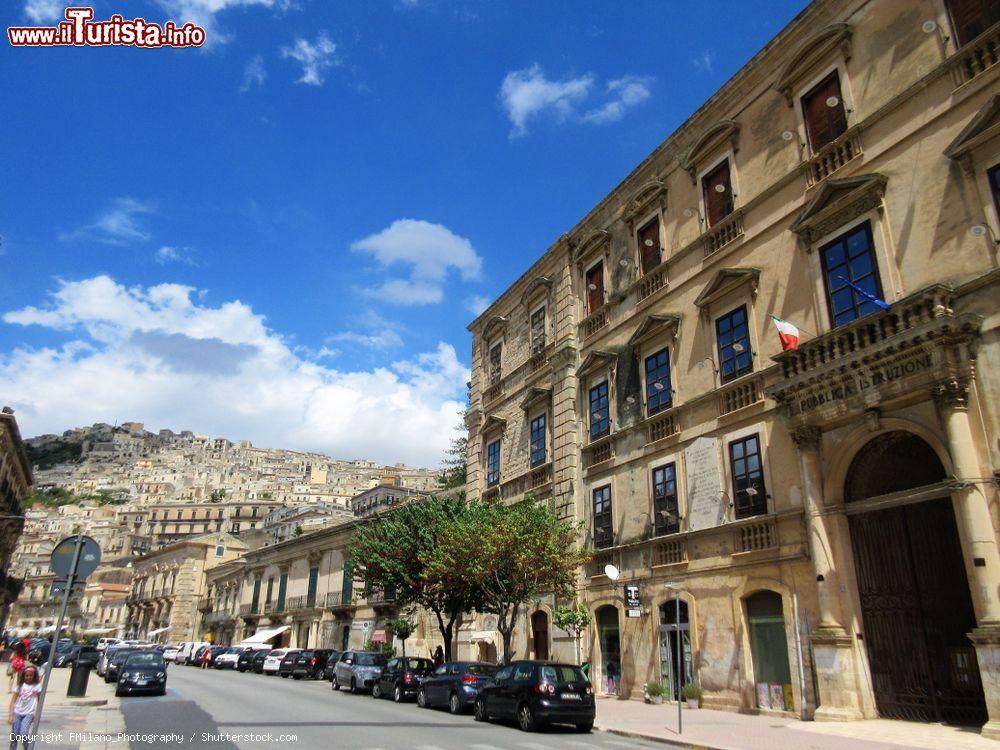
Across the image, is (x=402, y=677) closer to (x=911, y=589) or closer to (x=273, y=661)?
(x=911, y=589)

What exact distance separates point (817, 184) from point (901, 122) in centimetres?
227

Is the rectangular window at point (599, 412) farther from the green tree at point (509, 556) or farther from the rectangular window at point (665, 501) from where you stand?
the green tree at point (509, 556)

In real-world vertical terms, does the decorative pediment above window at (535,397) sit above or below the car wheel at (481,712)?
above

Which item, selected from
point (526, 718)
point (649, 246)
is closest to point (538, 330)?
point (649, 246)

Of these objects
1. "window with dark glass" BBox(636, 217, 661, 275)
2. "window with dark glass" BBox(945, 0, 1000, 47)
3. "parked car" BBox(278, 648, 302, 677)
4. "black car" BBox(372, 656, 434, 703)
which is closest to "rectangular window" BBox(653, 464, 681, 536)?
"window with dark glass" BBox(636, 217, 661, 275)

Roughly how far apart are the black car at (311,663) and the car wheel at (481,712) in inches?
794

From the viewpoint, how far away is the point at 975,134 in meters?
13.6

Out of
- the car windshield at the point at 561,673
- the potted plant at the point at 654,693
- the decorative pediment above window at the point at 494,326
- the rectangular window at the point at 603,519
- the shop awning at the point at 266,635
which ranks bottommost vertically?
the potted plant at the point at 654,693

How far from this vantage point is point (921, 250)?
14.3 meters

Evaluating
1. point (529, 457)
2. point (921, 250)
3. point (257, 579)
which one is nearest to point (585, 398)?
point (529, 457)

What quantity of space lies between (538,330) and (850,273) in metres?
14.4

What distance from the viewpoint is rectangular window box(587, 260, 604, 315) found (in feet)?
83.6

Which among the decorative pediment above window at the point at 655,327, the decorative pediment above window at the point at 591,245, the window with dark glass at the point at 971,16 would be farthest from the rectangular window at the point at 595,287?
the window with dark glass at the point at 971,16

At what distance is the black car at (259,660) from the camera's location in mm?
40250
